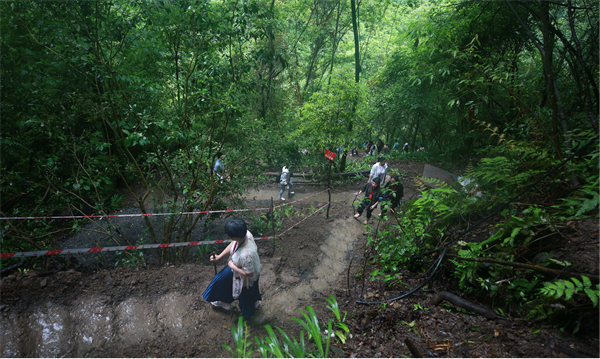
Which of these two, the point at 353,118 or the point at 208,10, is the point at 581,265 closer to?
the point at 208,10

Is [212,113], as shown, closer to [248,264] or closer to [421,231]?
[248,264]

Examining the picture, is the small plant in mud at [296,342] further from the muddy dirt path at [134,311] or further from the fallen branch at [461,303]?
the fallen branch at [461,303]

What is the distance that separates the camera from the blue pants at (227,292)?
11.5 feet

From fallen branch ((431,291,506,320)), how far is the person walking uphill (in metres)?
2.15

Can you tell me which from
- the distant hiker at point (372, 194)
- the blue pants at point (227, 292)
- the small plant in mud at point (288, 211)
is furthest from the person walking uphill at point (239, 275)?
the small plant in mud at point (288, 211)

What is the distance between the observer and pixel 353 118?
34.1 ft

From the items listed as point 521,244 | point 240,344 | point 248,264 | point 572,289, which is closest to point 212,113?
point 248,264

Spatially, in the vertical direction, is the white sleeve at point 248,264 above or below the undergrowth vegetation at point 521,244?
below

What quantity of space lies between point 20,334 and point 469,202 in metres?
5.72

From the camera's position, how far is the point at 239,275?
3.45m

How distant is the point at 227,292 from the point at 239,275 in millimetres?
403

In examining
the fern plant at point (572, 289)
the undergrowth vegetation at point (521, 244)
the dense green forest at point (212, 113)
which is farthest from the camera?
the dense green forest at point (212, 113)

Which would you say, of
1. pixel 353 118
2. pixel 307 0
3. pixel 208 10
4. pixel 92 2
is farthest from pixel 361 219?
pixel 307 0

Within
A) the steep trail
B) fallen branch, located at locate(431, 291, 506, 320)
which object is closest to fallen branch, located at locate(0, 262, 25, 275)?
the steep trail
